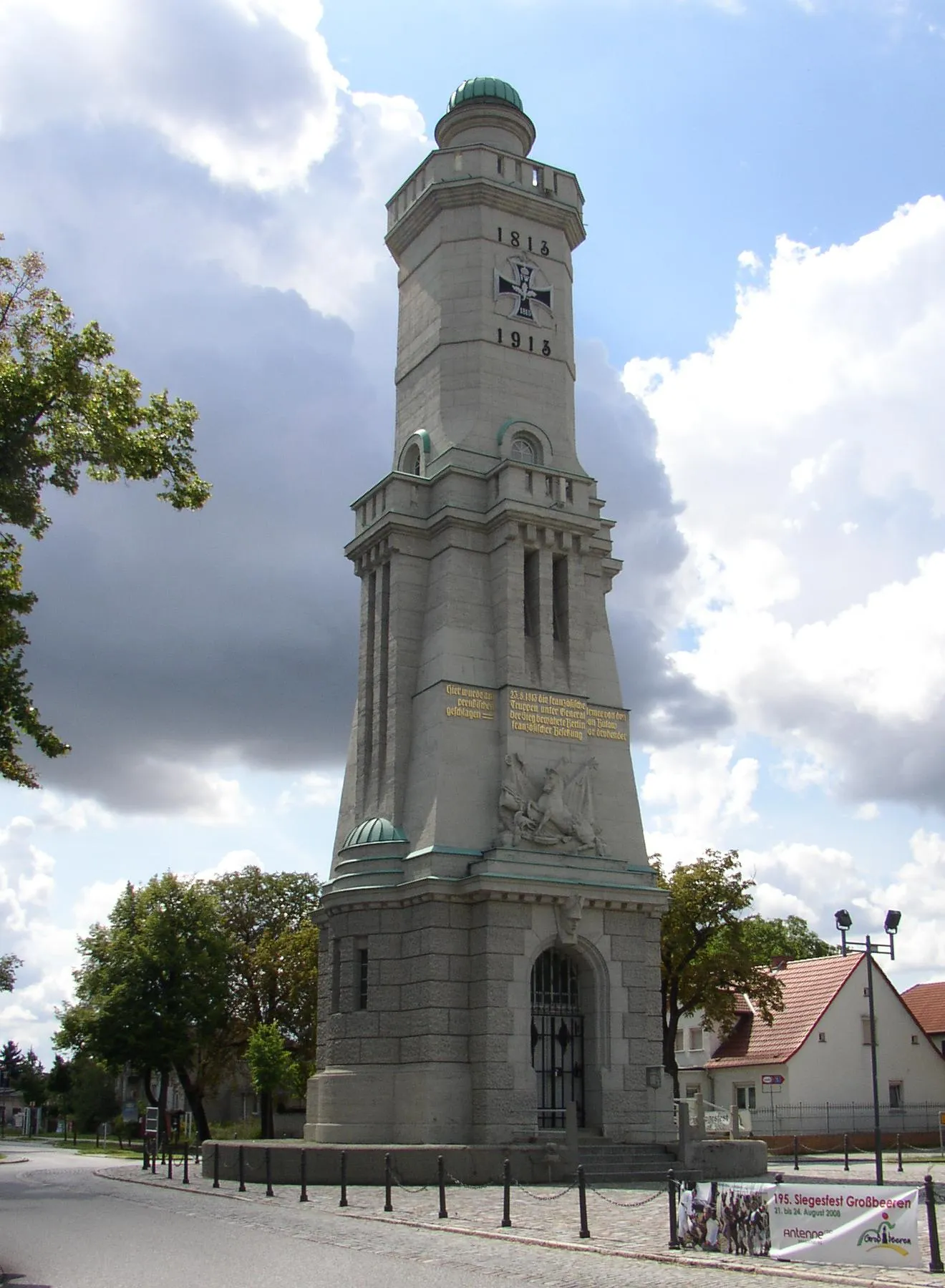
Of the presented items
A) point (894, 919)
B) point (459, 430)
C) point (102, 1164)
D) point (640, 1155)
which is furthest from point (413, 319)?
point (102, 1164)

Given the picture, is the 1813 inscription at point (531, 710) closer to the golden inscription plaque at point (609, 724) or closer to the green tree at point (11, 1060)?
the golden inscription plaque at point (609, 724)

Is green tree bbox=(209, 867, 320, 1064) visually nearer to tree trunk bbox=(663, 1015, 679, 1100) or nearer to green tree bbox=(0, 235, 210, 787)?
tree trunk bbox=(663, 1015, 679, 1100)

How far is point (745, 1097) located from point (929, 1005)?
15447 mm

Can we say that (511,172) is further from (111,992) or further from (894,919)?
(111,992)

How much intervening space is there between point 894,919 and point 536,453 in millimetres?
17037

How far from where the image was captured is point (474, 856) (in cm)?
3366

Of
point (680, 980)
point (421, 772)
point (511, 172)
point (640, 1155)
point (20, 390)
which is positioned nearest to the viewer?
point (20, 390)

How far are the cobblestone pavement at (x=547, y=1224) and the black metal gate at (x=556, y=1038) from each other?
17.8ft

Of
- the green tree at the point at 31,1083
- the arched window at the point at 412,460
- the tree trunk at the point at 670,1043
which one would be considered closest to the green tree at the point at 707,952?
the tree trunk at the point at 670,1043

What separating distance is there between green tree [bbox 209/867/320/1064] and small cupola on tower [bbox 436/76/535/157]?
1234 inches

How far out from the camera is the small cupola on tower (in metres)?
43.5

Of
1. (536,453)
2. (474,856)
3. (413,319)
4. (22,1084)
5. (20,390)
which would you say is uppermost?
(413,319)

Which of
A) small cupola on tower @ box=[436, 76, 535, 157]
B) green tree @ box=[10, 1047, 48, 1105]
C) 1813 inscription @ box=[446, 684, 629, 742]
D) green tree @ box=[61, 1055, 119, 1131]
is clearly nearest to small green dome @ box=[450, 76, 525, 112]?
small cupola on tower @ box=[436, 76, 535, 157]

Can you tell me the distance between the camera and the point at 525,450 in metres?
39.9
